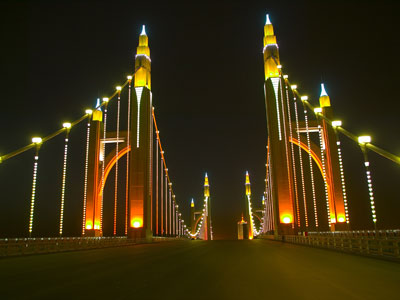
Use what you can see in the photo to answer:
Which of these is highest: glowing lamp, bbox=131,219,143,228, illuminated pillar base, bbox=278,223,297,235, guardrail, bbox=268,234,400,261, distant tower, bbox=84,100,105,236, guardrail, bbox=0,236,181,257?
distant tower, bbox=84,100,105,236

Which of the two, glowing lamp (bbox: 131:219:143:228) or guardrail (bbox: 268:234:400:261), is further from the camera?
glowing lamp (bbox: 131:219:143:228)

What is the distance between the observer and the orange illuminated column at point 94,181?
31469 mm

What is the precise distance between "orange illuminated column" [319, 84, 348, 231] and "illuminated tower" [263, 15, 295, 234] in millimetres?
3040

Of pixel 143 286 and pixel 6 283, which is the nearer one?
pixel 143 286

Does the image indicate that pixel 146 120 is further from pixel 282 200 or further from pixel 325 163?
pixel 325 163

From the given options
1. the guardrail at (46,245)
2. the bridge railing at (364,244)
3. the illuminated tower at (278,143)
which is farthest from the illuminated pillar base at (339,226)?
the guardrail at (46,245)

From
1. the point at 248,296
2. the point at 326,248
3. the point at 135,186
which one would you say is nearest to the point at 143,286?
the point at 248,296

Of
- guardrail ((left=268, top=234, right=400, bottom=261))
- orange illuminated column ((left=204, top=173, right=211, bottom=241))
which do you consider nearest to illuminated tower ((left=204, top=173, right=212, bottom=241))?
orange illuminated column ((left=204, top=173, right=211, bottom=241))

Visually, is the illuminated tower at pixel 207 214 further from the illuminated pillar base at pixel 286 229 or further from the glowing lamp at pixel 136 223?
the glowing lamp at pixel 136 223

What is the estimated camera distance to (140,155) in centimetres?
3359

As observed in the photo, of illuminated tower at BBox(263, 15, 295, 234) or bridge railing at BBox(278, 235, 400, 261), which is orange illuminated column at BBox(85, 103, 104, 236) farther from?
bridge railing at BBox(278, 235, 400, 261)

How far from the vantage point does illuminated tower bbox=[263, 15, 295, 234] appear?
108 ft

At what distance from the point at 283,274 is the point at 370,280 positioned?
1.77m

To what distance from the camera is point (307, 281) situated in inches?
297
